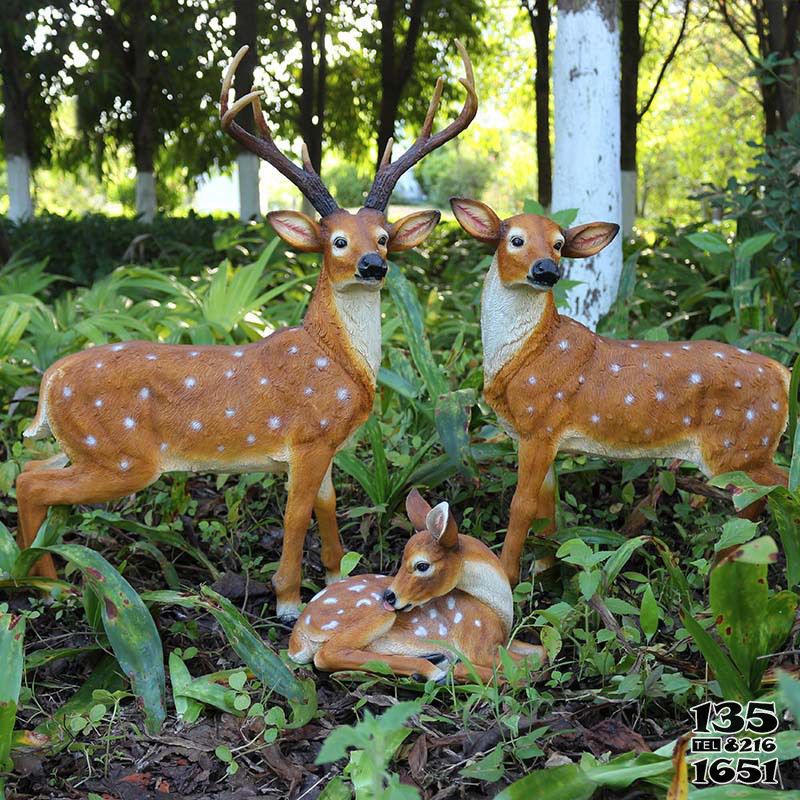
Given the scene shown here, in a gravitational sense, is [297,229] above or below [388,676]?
above

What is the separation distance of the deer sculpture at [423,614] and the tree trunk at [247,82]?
23.1 feet

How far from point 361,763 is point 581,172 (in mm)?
3671

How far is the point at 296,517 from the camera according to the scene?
306cm

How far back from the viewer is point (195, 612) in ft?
10.8

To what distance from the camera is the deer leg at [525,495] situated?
309 cm

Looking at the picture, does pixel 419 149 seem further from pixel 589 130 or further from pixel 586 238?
pixel 589 130

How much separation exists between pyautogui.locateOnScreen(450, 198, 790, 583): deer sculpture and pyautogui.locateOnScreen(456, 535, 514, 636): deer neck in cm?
32

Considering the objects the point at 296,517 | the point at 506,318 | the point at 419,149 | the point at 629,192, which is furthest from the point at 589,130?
the point at 629,192

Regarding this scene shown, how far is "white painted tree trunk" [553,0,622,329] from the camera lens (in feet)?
16.3

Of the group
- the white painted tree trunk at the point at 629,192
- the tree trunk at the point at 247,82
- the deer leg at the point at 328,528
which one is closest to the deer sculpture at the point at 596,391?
the deer leg at the point at 328,528

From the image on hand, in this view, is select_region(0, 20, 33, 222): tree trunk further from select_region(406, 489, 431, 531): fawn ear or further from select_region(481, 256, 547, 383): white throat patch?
select_region(406, 489, 431, 531): fawn ear

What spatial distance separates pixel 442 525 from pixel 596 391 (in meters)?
0.80

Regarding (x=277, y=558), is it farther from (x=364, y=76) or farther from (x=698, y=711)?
(x=364, y=76)

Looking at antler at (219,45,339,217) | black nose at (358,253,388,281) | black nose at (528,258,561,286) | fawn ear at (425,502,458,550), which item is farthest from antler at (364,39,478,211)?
fawn ear at (425,502,458,550)
